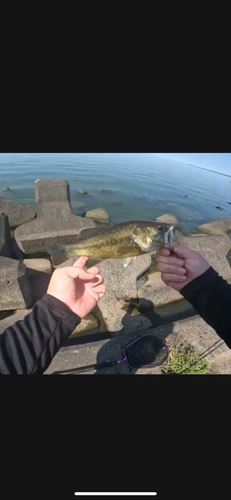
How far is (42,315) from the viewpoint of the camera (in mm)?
2357

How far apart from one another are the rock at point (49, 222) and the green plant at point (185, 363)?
16.9ft

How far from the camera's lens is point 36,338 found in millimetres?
2223

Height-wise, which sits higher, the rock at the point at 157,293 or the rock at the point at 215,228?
Answer: the rock at the point at 215,228

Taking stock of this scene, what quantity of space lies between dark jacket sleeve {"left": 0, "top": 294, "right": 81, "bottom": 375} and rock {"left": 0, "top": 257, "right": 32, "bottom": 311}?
3.99 m

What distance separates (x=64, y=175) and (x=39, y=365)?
25.2 meters

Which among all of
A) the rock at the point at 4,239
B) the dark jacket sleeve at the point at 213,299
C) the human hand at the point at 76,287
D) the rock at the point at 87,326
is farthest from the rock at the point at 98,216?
the dark jacket sleeve at the point at 213,299

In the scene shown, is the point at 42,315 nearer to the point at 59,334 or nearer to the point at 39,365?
the point at 59,334

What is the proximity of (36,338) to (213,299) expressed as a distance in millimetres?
1851

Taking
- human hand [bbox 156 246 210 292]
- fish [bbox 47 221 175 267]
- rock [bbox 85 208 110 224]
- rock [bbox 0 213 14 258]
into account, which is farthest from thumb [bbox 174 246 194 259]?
rock [bbox 85 208 110 224]

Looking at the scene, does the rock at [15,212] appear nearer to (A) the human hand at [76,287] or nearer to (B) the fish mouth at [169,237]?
(A) the human hand at [76,287]

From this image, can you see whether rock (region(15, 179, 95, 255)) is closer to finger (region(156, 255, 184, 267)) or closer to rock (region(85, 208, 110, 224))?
rock (region(85, 208, 110, 224))

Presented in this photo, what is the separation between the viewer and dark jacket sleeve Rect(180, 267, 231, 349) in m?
2.67

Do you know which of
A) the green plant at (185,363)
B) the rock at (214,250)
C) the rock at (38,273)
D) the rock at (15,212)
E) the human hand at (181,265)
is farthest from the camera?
the rock at (15,212)

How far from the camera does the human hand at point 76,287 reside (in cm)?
265
